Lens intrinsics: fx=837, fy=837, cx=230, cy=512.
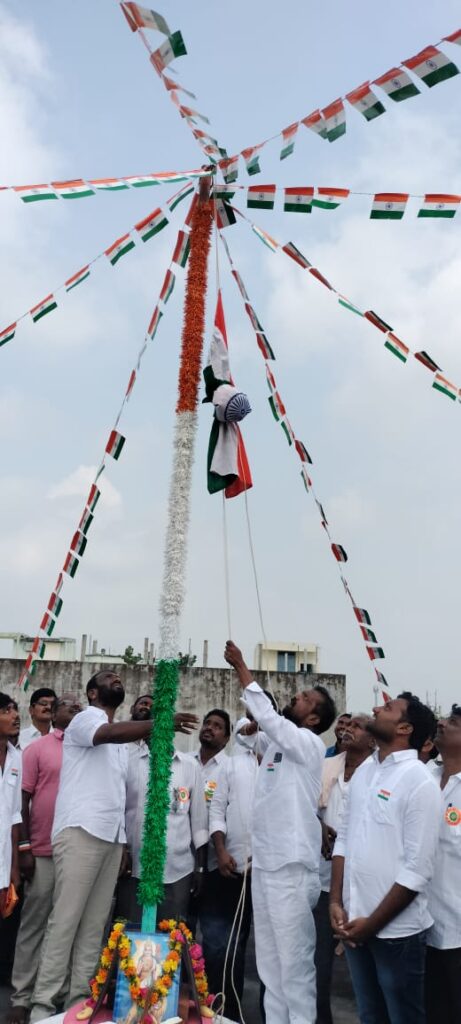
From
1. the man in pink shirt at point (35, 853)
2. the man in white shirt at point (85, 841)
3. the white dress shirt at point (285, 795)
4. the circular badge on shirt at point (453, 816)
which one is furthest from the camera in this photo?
the man in pink shirt at point (35, 853)

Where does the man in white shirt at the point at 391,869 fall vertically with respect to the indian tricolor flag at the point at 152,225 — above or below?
below

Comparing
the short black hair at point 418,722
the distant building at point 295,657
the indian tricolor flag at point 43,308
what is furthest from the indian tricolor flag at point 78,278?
the distant building at point 295,657

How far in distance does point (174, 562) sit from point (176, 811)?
6.35ft

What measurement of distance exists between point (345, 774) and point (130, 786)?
1444mm

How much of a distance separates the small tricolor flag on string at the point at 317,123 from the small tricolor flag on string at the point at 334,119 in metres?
0.02

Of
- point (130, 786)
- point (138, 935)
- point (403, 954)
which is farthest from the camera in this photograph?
point (130, 786)

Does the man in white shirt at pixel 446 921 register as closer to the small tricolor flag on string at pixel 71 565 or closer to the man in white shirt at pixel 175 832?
the man in white shirt at pixel 175 832

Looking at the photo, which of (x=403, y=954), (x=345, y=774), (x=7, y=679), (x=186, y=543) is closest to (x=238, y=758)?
(x=345, y=774)

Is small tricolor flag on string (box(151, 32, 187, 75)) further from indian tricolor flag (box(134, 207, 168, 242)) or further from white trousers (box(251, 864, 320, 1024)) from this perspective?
white trousers (box(251, 864, 320, 1024))

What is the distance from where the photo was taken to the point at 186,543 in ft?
15.7

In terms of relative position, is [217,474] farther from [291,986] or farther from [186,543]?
[291,986]

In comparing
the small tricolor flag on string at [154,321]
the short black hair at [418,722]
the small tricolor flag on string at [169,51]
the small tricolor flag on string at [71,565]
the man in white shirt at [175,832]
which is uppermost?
the small tricolor flag on string at [169,51]

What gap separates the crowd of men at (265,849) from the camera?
12.5 ft

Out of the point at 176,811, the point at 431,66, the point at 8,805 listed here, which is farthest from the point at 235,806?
the point at 431,66
